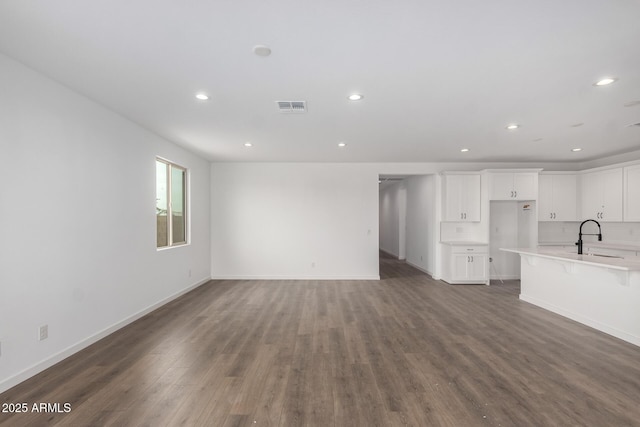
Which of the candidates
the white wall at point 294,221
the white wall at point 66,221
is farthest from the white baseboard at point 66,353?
the white wall at point 294,221

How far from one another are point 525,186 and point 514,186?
0.23 m

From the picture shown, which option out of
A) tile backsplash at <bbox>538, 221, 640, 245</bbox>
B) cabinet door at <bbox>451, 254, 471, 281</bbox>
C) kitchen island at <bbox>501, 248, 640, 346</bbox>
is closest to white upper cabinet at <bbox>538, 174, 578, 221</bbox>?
tile backsplash at <bbox>538, 221, 640, 245</bbox>

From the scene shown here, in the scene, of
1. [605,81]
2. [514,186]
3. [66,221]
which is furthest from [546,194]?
[66,221]

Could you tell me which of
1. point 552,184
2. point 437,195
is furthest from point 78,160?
point 552,184

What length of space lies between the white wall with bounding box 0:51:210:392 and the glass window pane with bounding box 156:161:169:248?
34cm

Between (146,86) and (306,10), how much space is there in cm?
196

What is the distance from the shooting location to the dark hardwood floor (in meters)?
2.10

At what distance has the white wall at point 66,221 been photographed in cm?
244

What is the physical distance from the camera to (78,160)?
3123 mm

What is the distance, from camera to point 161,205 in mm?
4941

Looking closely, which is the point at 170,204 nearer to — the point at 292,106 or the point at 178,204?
the point at 178,204

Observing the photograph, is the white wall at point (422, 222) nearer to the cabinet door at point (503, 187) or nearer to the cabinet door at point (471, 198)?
the cabinet door at point (471, 198)

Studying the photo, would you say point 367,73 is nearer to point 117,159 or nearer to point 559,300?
point 117,159

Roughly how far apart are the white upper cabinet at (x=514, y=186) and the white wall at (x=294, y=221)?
2.56 metres
